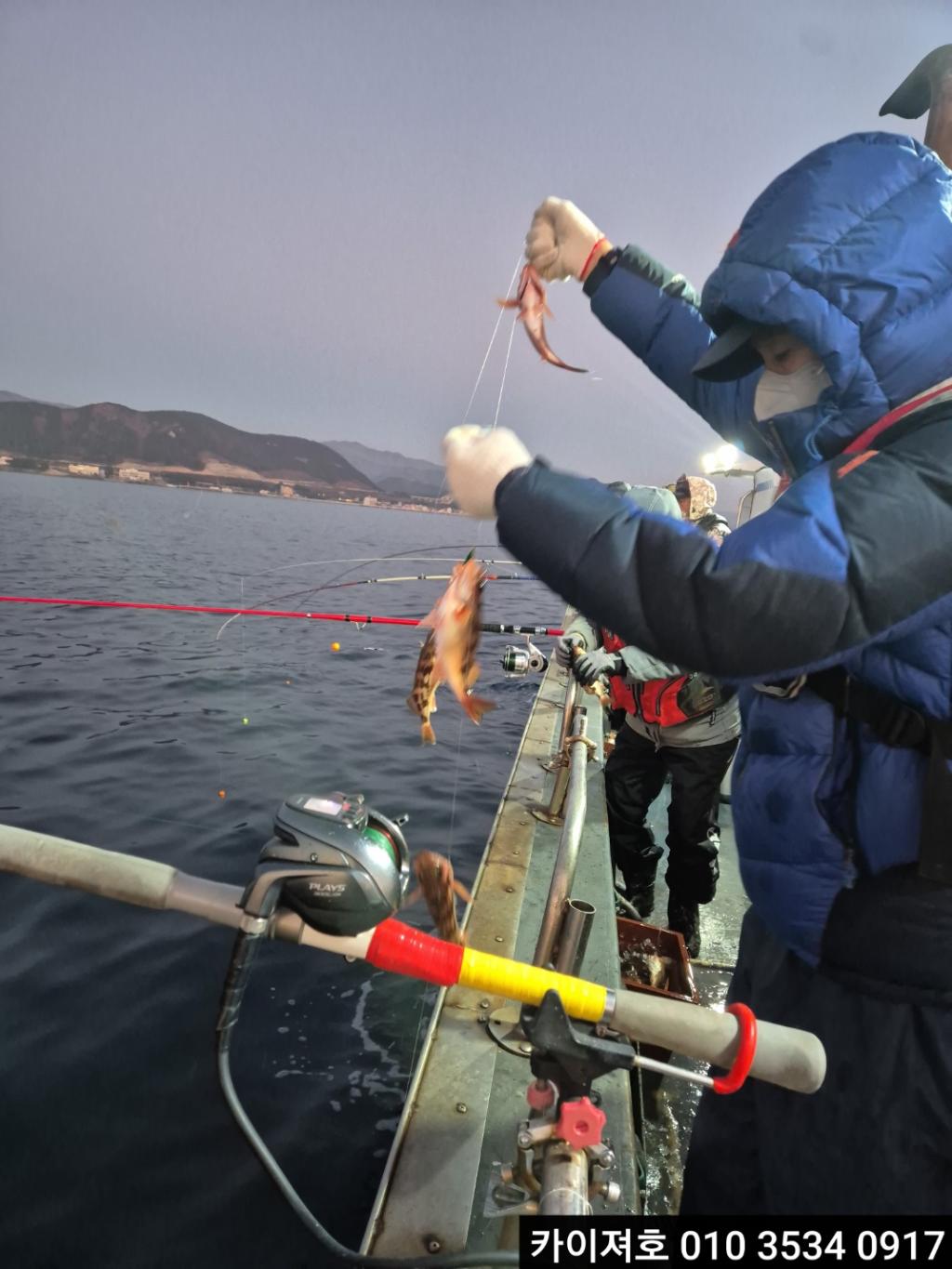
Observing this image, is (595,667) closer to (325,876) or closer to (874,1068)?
(874,1068)

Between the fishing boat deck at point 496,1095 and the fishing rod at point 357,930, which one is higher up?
the fishing rod at point 357,930

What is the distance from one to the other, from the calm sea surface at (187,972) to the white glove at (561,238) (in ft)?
2.93

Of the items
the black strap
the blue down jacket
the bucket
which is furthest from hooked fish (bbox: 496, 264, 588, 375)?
the bucket

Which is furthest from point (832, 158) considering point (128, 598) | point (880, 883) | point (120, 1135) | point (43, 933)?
point (128, 598)

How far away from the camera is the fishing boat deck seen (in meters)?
1.91

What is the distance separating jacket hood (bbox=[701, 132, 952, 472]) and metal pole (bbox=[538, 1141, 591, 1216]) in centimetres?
157

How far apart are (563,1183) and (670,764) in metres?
3.24

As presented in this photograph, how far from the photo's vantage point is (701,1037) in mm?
1249

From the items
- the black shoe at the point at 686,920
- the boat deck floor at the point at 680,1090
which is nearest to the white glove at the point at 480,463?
the boat deck floor at the point at 680,1090

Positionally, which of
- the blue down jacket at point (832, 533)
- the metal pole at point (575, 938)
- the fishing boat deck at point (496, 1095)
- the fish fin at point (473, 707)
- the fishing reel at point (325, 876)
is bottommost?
the fishing boat deck at point (496, 1095)

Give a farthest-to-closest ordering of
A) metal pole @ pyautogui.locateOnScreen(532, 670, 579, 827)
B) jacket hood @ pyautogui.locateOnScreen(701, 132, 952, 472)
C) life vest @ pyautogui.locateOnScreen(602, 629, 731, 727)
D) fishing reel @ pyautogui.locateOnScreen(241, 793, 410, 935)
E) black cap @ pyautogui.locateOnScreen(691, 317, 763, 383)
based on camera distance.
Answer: metal pole @ pyautogui.locateOnScreen(532, 670, 579, 827)
life vest @ pyautogui.locateOnScreen(602, 629, 731, 727)
black cap @ pyautogui.locateOnScreen(691, 317, 763, 383)
fishing reel @ pyautogui.locateOnScreen(241, 793, 410, 935)
jacket hood @ pyautogui.locateOnScreen(701, 132, 952, 472)

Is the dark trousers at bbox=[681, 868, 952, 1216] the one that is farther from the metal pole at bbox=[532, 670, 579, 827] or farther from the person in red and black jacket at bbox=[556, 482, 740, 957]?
the metal pole at bbox=[532, 670, 579, 827]

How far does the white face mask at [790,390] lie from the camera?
139cm

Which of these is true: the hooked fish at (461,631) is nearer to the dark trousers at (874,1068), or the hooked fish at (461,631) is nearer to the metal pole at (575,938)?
the metal pole at (575,938)
